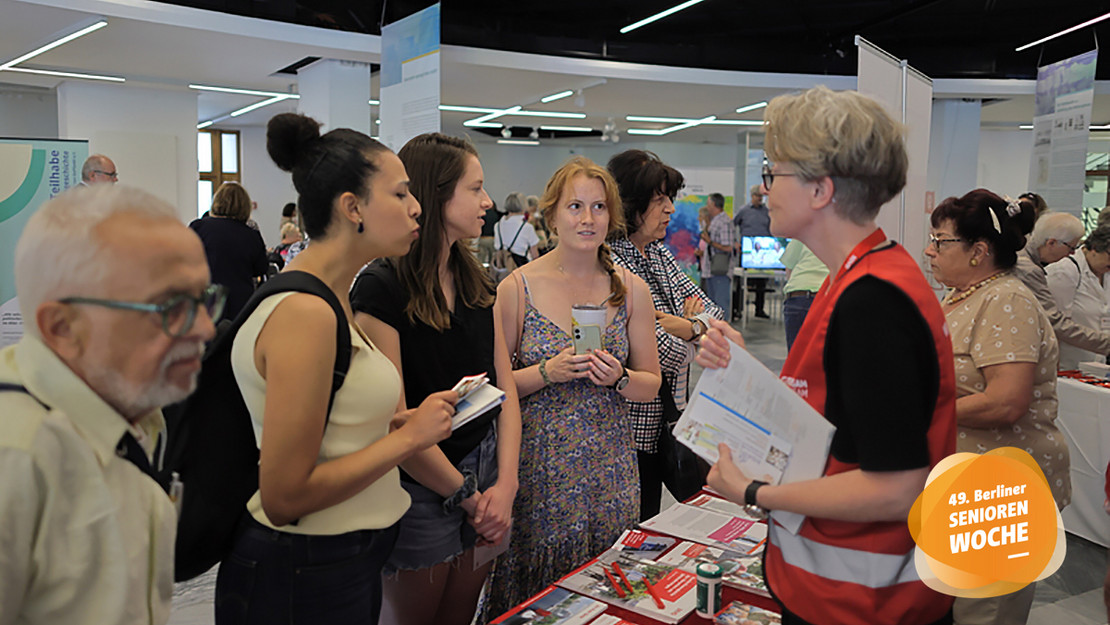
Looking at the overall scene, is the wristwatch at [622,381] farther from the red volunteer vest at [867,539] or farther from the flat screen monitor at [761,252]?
the flat screen monitor at [761,252]

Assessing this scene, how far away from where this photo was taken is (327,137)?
1589 mm

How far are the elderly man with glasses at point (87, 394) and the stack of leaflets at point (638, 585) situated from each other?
110 cm

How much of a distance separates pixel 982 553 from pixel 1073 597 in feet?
7.96

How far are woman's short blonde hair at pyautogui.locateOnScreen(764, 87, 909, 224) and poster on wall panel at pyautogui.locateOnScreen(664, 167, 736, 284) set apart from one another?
31.2 ft

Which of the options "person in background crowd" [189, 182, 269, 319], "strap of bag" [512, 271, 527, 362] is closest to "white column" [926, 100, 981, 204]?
"person in background crowd" [189, 182, 269, 319]

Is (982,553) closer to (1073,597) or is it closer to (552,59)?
(1073,597)

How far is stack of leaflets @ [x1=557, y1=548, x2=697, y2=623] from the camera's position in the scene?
174 cm

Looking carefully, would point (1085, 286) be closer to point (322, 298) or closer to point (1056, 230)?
point (1056, 230)

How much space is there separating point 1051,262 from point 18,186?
5.62 metres

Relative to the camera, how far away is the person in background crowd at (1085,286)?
4.25 meters

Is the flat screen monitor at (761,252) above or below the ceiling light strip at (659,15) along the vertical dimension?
below

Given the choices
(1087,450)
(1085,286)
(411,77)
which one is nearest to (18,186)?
(411,77)

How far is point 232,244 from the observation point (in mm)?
5047

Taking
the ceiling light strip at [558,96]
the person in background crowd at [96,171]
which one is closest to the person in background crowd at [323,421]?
the person in background crowd at [96,171]
